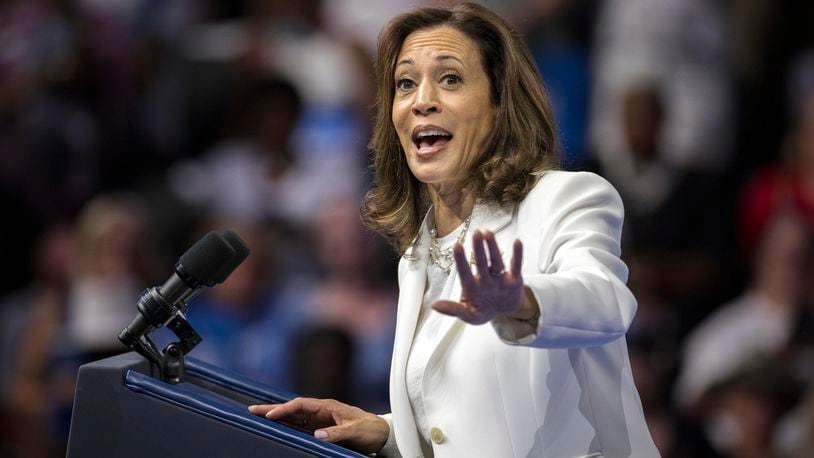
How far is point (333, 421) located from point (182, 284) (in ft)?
1.45

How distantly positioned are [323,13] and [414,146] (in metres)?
3.36

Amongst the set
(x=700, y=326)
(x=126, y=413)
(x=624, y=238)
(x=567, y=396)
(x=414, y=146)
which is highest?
(x=414, y=146)

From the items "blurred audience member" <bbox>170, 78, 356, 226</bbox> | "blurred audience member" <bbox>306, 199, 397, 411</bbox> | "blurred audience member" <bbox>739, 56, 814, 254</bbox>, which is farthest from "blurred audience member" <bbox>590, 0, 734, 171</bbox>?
"blurred audience member" <bbox>170, 78, 356, 226</bbox>

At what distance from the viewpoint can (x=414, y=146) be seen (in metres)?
2.25

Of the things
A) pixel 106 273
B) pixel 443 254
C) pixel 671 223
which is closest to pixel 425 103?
pixel 443 254

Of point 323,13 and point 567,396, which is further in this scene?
point 323,13

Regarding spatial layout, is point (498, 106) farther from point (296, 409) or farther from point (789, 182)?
point (789, 182)

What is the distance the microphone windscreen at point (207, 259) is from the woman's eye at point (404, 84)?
1.63ft

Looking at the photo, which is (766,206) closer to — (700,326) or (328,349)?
(700,326)

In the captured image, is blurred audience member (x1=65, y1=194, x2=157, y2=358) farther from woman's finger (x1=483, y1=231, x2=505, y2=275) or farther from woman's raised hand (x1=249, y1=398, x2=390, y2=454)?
woman's finger (x1=483, y1=231, x2=505, y2=275)

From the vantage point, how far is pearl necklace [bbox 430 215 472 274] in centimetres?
223

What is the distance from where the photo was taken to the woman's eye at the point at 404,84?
2279 mm

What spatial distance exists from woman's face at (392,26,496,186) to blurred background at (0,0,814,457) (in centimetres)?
240

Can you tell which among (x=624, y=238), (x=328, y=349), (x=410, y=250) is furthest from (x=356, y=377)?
(x=410, y=250)
